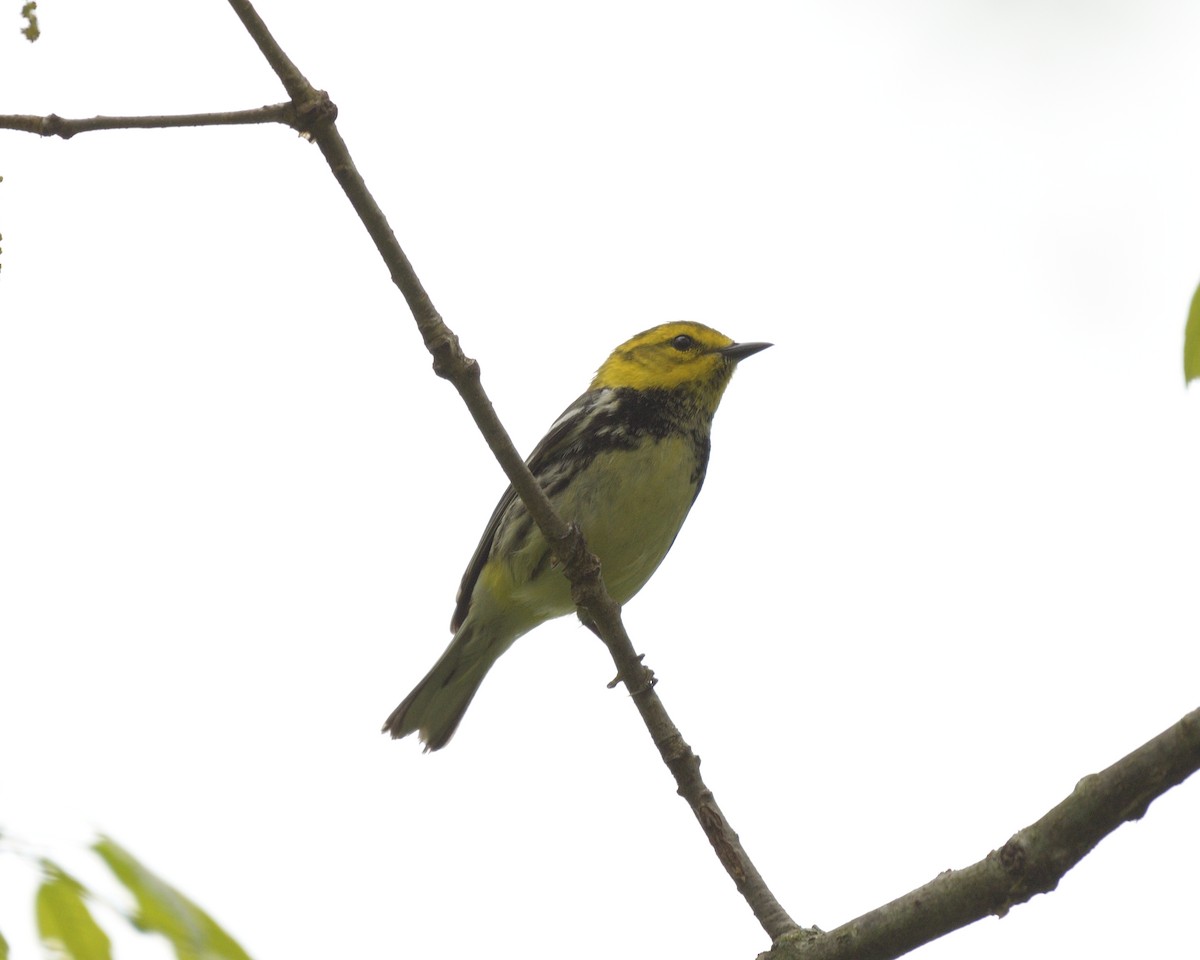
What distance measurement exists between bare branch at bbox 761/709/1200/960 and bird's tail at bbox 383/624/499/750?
363 cm

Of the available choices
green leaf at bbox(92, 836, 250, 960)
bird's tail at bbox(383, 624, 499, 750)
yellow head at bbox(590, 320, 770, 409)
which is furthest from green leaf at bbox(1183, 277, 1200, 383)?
bird's tail at bbox(383, 624, 499, 750)

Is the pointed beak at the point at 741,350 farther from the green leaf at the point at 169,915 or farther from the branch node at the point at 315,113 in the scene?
the green leaf at the point at 169,915

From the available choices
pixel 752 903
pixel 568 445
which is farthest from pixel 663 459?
pixel 752 903

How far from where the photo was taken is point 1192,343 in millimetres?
2055

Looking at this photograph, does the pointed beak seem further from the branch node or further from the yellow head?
the branch node

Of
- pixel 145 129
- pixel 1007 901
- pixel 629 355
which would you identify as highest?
pixel 629 355

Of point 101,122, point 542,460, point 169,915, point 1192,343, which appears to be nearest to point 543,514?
point 101,122

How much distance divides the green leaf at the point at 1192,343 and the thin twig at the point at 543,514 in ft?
6.06

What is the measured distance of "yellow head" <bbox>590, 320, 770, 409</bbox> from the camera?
6.71 m

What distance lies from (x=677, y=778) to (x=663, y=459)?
226 cm

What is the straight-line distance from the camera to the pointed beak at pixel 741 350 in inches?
272

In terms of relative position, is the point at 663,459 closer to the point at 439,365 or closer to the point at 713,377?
the point at 713,377

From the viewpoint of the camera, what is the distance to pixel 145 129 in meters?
2.96

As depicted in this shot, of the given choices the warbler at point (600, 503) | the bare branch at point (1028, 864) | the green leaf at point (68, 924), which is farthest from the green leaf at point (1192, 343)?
the warbler at point (600, 503)
